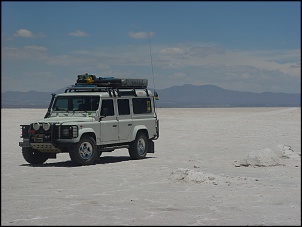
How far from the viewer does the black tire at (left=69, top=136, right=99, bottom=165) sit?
56.1ft

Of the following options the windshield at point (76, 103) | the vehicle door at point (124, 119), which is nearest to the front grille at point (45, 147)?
the windshield at point (76, 103)

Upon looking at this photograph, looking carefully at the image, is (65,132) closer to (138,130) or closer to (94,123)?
(94,123)

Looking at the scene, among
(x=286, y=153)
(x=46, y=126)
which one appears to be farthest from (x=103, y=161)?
(x=286, y=153)

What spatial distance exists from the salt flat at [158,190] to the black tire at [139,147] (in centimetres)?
36

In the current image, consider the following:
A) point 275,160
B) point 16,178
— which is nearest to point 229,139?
point 275,160

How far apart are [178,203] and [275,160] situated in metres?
→ 6.60

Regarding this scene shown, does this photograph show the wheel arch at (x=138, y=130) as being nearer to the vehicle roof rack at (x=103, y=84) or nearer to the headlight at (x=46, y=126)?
the vehicle roof rack at (x=103, y=84)

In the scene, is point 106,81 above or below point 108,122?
above

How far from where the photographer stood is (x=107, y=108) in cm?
1841

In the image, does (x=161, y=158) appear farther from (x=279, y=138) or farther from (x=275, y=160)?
(x=279, y=138)

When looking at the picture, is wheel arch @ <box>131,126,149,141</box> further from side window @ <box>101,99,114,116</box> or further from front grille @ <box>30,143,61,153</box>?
front grille @ <box>30,143,61,153</box>

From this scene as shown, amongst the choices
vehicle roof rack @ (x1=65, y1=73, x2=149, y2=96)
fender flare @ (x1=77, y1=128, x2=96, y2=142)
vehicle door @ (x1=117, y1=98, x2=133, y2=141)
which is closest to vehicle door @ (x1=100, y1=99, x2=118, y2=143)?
vehicle door @ (x1=117, y1=98, x2=133, y2=141)

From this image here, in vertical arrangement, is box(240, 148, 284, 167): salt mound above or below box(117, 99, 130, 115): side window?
below

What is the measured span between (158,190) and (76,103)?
6.46 m
